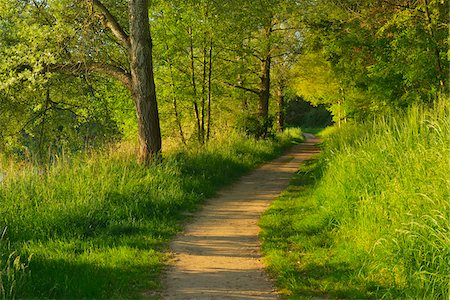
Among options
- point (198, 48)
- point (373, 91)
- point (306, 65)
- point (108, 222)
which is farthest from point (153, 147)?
point (306, 65)

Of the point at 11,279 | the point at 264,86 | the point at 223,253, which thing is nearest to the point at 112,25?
the point at 223,253

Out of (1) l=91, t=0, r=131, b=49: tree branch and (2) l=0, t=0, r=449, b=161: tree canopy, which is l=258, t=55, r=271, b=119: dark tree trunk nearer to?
(2) l=0, t=0, r=449, b=161: tree canopy

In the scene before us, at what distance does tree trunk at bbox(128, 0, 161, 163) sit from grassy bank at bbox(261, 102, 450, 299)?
451cm

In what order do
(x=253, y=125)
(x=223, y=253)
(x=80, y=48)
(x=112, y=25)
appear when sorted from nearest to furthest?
(x=223, y=253), (x=80, y=48), (x=112, y=25), (x=253, y=125)

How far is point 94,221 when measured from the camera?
8219mm

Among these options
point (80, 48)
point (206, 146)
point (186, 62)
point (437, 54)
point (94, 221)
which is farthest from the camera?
point (186, 62)

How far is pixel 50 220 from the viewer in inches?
316

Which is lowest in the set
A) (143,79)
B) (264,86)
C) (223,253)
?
(223,253)

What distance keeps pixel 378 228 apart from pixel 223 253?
236 cm

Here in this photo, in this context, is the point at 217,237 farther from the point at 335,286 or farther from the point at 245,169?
the point at 245,169

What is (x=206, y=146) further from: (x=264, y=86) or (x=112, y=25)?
Answer: (x=264, y=86)

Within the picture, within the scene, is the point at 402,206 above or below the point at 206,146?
below

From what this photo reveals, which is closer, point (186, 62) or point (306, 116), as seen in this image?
point (186, 62)

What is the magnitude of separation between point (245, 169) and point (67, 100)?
7.05m
